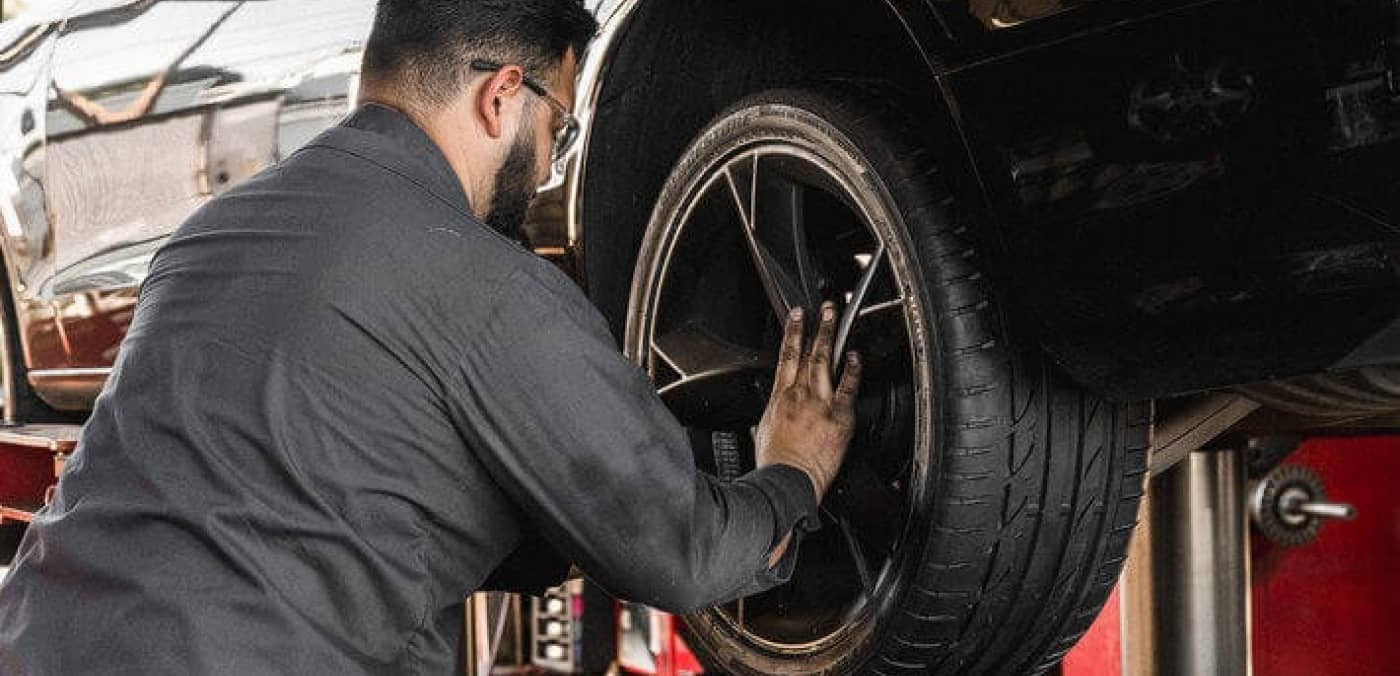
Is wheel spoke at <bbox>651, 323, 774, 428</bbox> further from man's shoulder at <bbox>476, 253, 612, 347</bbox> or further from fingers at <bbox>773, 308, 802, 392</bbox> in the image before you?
man's shoulder at <bbox>476, 253, 612, 347</bbox>

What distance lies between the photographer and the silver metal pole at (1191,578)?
1.81 m

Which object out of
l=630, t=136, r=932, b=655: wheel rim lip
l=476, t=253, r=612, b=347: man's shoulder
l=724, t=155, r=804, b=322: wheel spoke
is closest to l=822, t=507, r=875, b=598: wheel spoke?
l=630, t=136, r=932, b=655: wheel rim lip

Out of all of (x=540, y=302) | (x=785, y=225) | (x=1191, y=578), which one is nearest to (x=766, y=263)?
(x=785, y=225)

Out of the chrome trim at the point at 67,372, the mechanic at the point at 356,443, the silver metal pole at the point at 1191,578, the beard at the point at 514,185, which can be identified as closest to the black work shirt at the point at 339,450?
the mechanic at the point at 356,443

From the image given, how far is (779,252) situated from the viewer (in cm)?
166

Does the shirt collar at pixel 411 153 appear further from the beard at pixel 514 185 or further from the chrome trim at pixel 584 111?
the chrome trim at pixel 584 111

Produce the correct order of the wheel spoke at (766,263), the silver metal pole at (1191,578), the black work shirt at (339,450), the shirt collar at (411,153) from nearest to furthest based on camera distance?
the black work shirt at (339,450) < the shirt collar at (411,153) < the wheel spoke at (766,263) < the silver metal pole at (1191,578)

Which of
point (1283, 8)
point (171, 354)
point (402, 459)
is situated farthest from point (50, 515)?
point (1283, 8)

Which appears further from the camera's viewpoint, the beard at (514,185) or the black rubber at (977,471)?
the beard at (514,185)

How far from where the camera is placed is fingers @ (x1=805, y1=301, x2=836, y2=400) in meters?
1.58

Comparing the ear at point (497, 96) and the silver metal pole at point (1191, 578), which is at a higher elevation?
the ear at point (497, 96)

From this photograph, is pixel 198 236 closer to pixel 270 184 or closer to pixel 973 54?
pixel 270 184

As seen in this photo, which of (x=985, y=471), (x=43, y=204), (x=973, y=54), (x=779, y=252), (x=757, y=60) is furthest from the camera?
(x=43, y=204)

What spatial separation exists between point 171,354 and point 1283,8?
3.01ft
